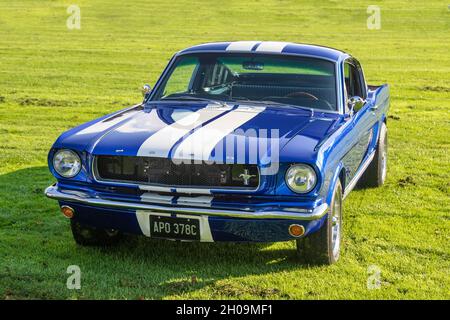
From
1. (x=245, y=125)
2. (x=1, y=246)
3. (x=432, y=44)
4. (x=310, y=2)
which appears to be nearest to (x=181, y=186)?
(x=245, y=125)

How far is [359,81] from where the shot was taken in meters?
7.36

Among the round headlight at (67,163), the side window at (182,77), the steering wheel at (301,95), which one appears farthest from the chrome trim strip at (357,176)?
the round headlight at (67,163)

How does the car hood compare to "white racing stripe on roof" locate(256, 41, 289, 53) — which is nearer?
the car hood

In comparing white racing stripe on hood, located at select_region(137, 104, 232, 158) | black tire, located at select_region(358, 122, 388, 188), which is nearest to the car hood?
white racing stripe on hood, located at select_region(137, 104, 232, 158)

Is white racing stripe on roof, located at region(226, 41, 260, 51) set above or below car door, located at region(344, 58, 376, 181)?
above

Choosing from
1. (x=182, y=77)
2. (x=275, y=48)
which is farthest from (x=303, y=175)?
(x=182, y=77)

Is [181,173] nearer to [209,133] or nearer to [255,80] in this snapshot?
[209,133]

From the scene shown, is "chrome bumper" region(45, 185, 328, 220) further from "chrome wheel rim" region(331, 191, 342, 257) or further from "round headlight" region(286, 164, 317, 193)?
"chrome wheel rim" region(331, 191, 342, 257)

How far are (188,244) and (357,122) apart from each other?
1.72m

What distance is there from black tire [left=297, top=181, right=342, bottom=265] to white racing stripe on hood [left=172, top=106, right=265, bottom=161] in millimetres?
858

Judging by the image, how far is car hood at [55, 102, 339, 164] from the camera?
4820 mm

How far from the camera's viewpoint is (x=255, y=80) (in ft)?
20.8

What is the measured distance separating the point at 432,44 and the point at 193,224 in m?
26.6

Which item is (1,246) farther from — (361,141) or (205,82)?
(361,141)
